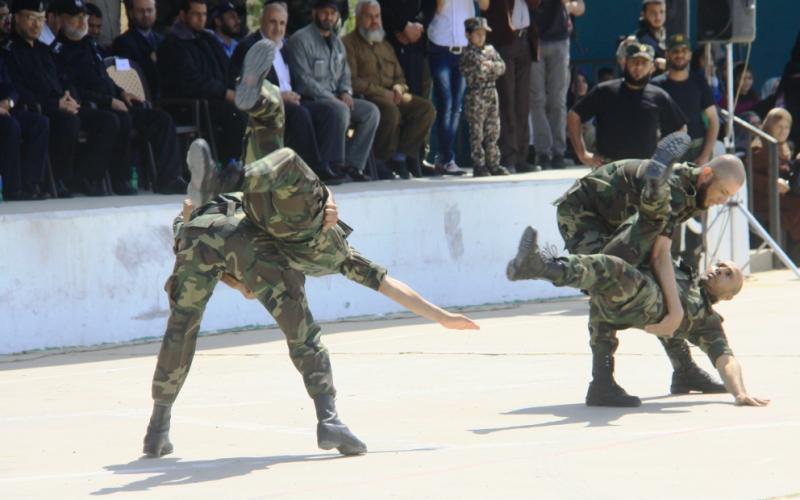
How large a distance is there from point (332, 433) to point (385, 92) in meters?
8.53

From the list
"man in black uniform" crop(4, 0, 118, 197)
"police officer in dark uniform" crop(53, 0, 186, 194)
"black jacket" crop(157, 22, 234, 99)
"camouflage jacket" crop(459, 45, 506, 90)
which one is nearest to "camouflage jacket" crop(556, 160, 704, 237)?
"police officer in dark uniform" crop(53, 0, 186, 194)

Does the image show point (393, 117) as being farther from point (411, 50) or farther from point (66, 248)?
point (66, 248)

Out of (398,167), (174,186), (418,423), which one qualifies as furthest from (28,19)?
(418,423)

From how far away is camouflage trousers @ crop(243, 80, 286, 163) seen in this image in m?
7.02

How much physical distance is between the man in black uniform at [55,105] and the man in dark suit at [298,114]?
1.57 meters

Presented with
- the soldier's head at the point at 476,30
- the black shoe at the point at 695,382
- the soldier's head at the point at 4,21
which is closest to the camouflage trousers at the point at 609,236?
the black shoe at the point at 695,382

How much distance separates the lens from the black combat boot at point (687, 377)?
8914mm

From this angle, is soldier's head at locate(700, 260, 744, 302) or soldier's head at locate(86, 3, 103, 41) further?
soldier's head at locate(86, 3, 103, 41)

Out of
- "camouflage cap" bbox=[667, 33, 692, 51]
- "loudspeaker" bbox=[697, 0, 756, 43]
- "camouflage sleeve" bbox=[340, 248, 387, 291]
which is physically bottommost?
"camouflage sleeve" bbox=[340, 248, 387, 291]

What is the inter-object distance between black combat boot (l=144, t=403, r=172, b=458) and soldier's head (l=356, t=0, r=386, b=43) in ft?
27.4

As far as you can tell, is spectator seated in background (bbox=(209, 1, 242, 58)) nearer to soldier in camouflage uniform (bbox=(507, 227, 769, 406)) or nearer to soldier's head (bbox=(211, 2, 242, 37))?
soldier's head (bbox=(211, 2, 242, 37))

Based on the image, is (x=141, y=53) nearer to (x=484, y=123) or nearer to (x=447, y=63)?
(x=447, y=63)

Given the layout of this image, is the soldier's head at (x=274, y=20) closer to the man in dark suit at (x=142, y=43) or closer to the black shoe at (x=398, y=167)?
the man in dark suit at (x=142, y=43)

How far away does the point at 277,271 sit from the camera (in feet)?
23.6
